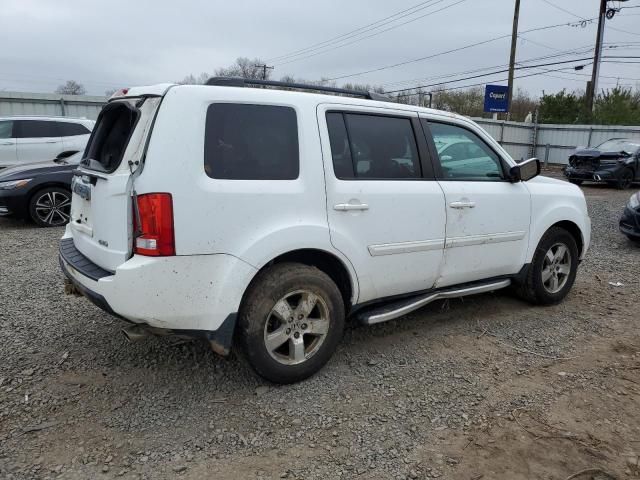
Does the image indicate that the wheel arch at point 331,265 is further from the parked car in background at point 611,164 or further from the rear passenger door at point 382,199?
the parked car in background at point 611,164

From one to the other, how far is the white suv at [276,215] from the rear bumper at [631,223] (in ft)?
14.5

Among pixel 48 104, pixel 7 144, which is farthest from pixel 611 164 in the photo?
pixel 48 104

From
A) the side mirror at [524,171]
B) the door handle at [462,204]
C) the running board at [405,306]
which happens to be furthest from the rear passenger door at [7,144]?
the side mirror at [524,171]

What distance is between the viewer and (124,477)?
2516 mm

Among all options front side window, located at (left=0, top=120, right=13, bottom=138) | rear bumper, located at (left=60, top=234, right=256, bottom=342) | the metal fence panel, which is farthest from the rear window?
the metal fence panel

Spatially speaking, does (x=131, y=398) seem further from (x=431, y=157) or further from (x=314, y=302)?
(x=431, y=157)

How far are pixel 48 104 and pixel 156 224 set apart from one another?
48.4ft

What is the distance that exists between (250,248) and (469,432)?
1620 millimetres

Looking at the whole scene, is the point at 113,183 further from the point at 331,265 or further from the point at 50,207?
the point at 50,207

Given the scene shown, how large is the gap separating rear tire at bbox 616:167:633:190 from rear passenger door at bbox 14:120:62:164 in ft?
49.4

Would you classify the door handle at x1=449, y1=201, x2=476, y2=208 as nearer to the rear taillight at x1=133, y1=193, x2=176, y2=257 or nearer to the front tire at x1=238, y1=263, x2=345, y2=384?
the front tire at x1=238, y1=263, x2=345, y2=384

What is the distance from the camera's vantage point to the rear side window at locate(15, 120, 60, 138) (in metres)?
10.6

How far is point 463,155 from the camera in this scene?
167 inches

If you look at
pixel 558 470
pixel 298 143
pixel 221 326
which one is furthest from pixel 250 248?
pixel 558 470
